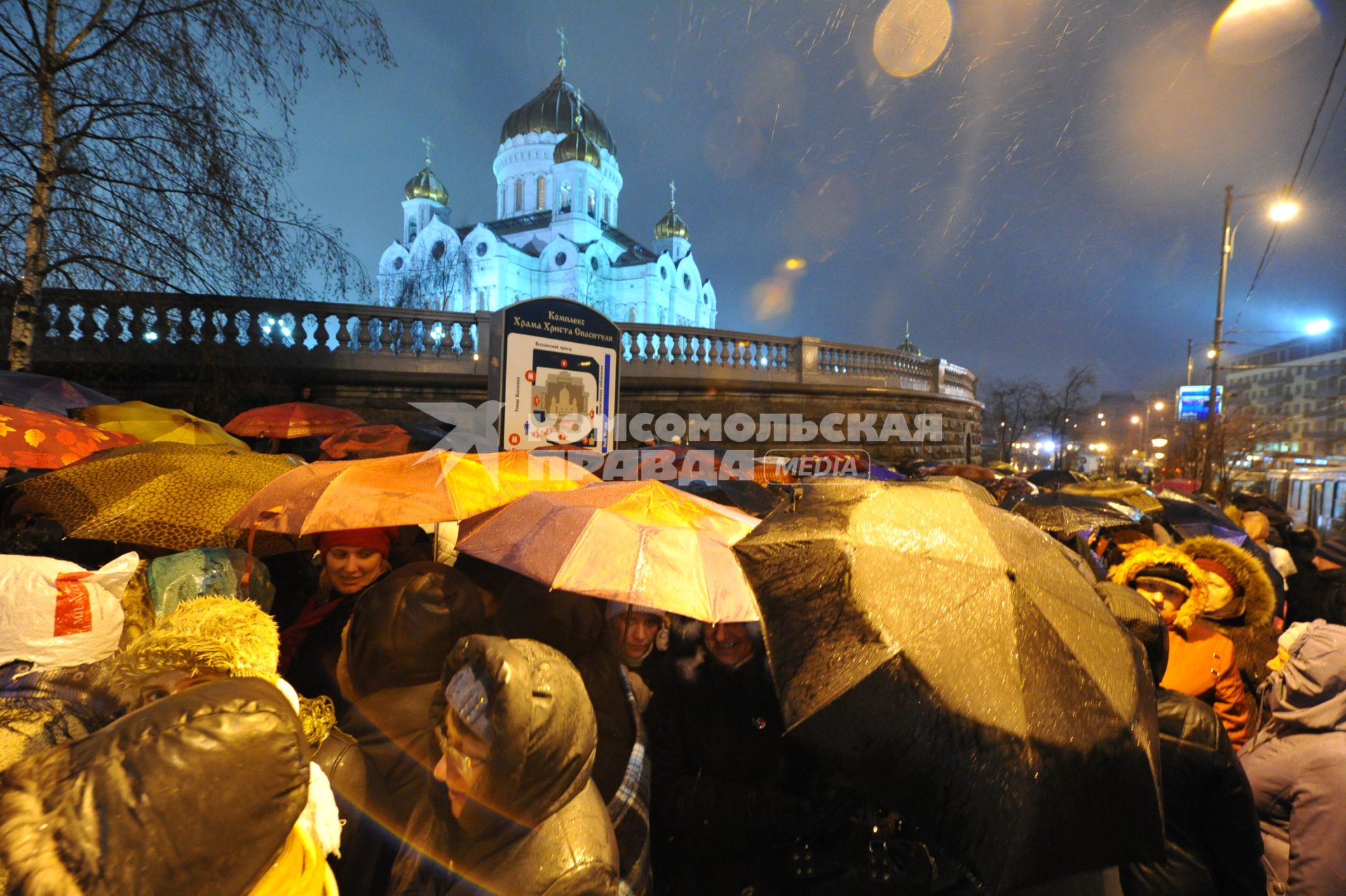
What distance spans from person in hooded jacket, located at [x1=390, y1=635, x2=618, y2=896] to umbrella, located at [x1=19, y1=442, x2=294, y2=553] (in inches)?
86.1

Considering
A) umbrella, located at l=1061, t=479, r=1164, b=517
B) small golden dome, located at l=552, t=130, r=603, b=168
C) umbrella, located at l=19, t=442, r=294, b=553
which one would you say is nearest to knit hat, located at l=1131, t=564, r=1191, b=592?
umbrella, located at l=1061, t=479, r=1164, b=517

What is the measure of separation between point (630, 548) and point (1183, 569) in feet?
9.16

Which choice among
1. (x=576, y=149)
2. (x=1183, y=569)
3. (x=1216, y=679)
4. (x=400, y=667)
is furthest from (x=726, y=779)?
(x=576, y=149)

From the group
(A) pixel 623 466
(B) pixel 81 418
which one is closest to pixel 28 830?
(A) pixel 623 466

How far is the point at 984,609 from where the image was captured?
64.5 inches

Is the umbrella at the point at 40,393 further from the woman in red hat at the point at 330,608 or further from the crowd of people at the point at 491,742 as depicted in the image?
the woman in red hat at the point at 330,608

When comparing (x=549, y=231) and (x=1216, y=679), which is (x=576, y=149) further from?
(x=1216, y=679)

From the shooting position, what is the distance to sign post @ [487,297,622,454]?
19.9ft

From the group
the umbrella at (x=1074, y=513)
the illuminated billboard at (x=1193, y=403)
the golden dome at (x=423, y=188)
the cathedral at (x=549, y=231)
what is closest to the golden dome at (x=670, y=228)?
the cathedral at (x=549, y=231)

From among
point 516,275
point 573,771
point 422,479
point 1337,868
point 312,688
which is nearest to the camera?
point 573,771

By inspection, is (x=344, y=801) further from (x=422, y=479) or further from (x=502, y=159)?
(x=502, y=159)

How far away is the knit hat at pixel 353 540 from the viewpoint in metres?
2.93

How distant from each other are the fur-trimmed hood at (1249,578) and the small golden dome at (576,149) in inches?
2150

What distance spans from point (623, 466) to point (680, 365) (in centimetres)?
554
